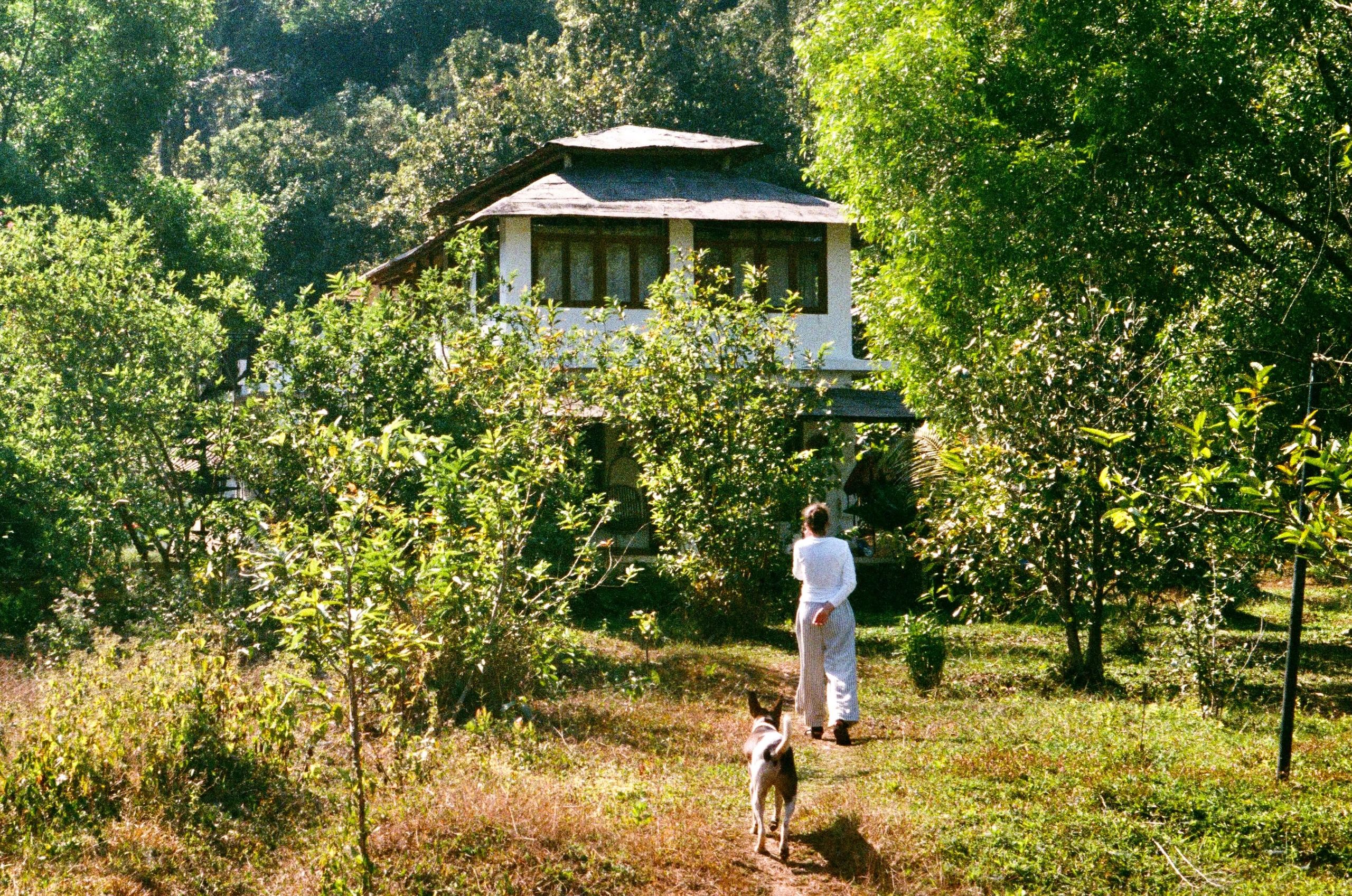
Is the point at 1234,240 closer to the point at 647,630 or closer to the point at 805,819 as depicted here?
the point at 647,630

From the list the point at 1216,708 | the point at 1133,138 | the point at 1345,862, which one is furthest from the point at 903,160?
the point at 1345,862

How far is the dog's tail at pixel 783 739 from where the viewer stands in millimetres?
6707

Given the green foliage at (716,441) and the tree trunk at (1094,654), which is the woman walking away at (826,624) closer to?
the tree trunk at (1094,654)

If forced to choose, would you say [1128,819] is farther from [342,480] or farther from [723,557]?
[723,557]

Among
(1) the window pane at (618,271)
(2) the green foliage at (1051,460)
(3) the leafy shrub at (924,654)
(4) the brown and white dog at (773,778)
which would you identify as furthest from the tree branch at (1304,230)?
(1) the window pane at (618,271)

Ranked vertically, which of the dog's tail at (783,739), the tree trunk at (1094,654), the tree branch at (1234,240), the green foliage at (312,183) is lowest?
the tree trunk at (1094,654)

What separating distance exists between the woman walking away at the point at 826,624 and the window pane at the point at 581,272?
588 inches

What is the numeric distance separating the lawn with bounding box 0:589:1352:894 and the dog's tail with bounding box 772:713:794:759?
0.58 m

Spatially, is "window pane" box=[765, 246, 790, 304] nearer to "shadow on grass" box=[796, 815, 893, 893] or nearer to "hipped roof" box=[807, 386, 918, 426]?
"hipped roof" box=[807, 386, 918, 426]

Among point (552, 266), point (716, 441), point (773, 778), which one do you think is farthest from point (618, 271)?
point (773, 778)

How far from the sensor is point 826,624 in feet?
30.6

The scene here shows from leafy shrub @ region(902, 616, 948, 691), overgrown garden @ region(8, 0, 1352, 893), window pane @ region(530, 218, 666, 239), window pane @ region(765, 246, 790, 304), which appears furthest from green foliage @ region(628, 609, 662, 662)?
window pane @ region(765, 246, 790, 304)

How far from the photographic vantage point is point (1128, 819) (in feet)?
24.0

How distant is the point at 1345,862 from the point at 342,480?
5838 millimetres
